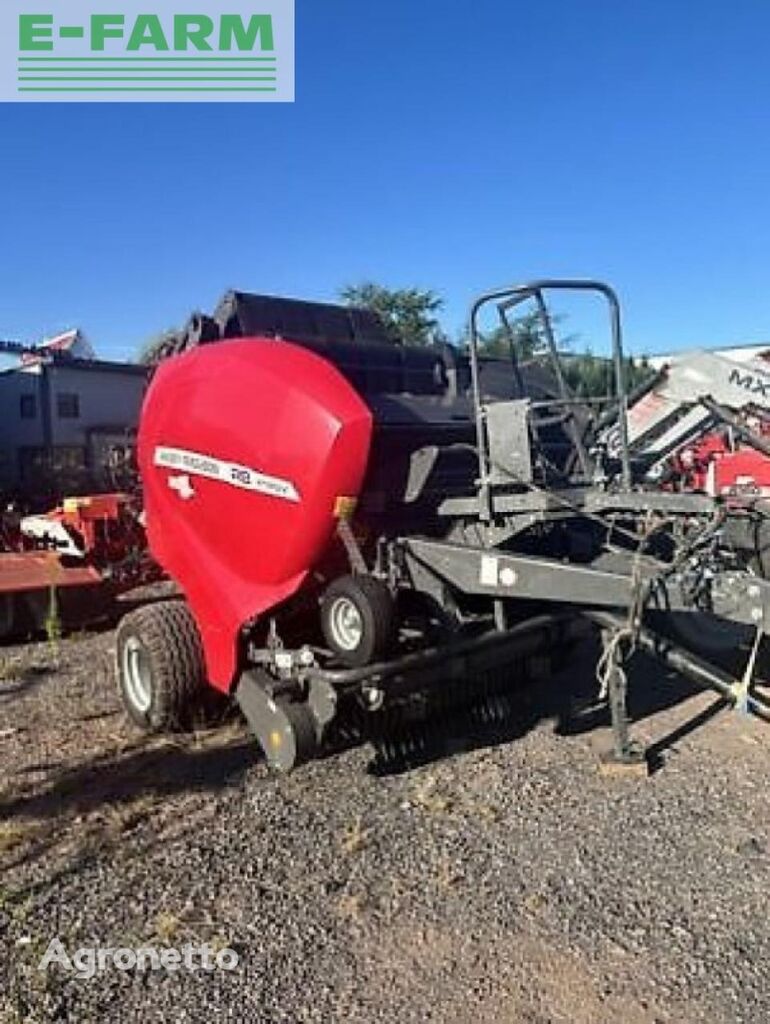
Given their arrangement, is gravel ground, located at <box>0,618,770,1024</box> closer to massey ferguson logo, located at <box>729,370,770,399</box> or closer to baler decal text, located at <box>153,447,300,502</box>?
baler decal text, located at <box>153,447,300,502</box>

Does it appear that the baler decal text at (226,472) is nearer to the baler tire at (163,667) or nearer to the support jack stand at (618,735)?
the baler tire at (163,667)

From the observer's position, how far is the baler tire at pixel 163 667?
5039 millimetres

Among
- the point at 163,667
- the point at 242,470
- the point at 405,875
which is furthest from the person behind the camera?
the point at 163,667

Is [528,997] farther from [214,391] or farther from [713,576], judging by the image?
[214,391]

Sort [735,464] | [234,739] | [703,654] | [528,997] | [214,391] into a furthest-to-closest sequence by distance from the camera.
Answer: [735,464] < [703,654] < [234,739] < [214,391] < [528,997]

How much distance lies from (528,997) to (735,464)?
699cm

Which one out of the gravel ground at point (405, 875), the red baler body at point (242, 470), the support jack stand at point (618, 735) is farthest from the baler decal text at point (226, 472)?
the support jack stand at point (618, 735)

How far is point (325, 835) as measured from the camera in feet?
13.0

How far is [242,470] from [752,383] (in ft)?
9.28

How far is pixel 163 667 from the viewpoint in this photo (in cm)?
503

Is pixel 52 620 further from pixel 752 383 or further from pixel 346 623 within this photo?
pixel 752 383

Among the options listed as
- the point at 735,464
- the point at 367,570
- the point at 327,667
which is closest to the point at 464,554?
the point at 367,570

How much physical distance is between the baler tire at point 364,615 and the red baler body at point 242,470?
0.22m

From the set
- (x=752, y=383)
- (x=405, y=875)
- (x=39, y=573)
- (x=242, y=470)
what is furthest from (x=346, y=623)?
(x=39, y=573)
